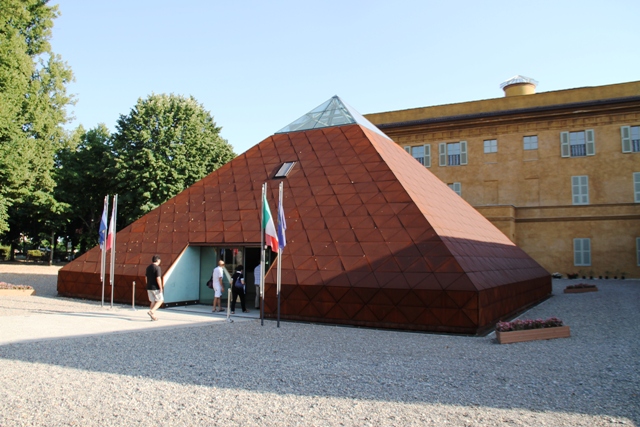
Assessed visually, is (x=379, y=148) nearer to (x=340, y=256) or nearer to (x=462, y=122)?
(x=340, y=256)

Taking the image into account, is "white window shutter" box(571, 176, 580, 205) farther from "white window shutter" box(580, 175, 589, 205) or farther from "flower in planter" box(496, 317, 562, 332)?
"flower in planter" box(496, 317, 562, 332)

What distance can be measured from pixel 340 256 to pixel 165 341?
559cm

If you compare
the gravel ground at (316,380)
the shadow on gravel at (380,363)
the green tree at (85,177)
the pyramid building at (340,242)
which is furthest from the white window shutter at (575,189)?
the green tree at (85,177)

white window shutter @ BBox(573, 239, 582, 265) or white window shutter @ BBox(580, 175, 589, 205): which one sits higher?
white window shutter @ BBox(580, 175, 589, 205)

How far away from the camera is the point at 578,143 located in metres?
37.2

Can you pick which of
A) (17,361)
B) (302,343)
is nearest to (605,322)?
(302,343)

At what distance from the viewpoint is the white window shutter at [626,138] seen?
35688 mm

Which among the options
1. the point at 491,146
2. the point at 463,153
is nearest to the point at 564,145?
the point at 491,146

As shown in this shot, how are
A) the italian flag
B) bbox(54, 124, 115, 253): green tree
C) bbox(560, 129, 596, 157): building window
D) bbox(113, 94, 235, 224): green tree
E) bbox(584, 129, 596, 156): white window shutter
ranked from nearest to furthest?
the italian flag < bbox(113, 94, 235, 224): green tree < bbox(584, 129, 596, 156): white window shutter < bbox(560, 129, 596, 157): building window < bbox(54, 124, 115, 253): green tree

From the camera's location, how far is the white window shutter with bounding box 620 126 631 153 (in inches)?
1405

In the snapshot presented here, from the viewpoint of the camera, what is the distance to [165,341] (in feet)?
33.8

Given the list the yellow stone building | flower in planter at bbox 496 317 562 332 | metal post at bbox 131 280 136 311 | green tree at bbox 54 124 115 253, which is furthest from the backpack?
the yellow stone building

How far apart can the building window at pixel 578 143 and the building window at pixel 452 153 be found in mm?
7098

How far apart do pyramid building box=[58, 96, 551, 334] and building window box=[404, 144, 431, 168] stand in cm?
2024
